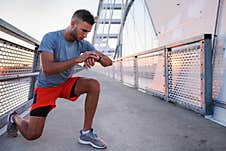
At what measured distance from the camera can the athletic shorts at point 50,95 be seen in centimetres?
163

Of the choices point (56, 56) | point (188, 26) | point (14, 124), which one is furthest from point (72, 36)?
point (188, 26)

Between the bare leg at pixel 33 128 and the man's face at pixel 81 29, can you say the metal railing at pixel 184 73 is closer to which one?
the man's face at pixel 81 29

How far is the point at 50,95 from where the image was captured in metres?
1.67

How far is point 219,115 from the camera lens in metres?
2.18

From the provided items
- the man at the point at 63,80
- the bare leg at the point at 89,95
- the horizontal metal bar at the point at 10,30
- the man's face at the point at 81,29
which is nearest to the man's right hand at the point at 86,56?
the man at the point at 63,80

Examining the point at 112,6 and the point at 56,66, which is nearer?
the point at 56,66

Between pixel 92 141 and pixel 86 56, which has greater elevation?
pixel 86 56

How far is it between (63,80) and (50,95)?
16cm

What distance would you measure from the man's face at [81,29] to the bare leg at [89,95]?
39cm

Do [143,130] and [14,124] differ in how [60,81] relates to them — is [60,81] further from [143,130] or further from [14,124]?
[143,130]

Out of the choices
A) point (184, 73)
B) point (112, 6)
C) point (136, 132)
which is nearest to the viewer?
point (136, 132)

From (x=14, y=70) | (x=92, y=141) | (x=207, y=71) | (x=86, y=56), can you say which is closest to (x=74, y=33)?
(x=86, y=56)

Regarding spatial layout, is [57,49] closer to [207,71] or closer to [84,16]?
[84,16]

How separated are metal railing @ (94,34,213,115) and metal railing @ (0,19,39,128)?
1962 mm
